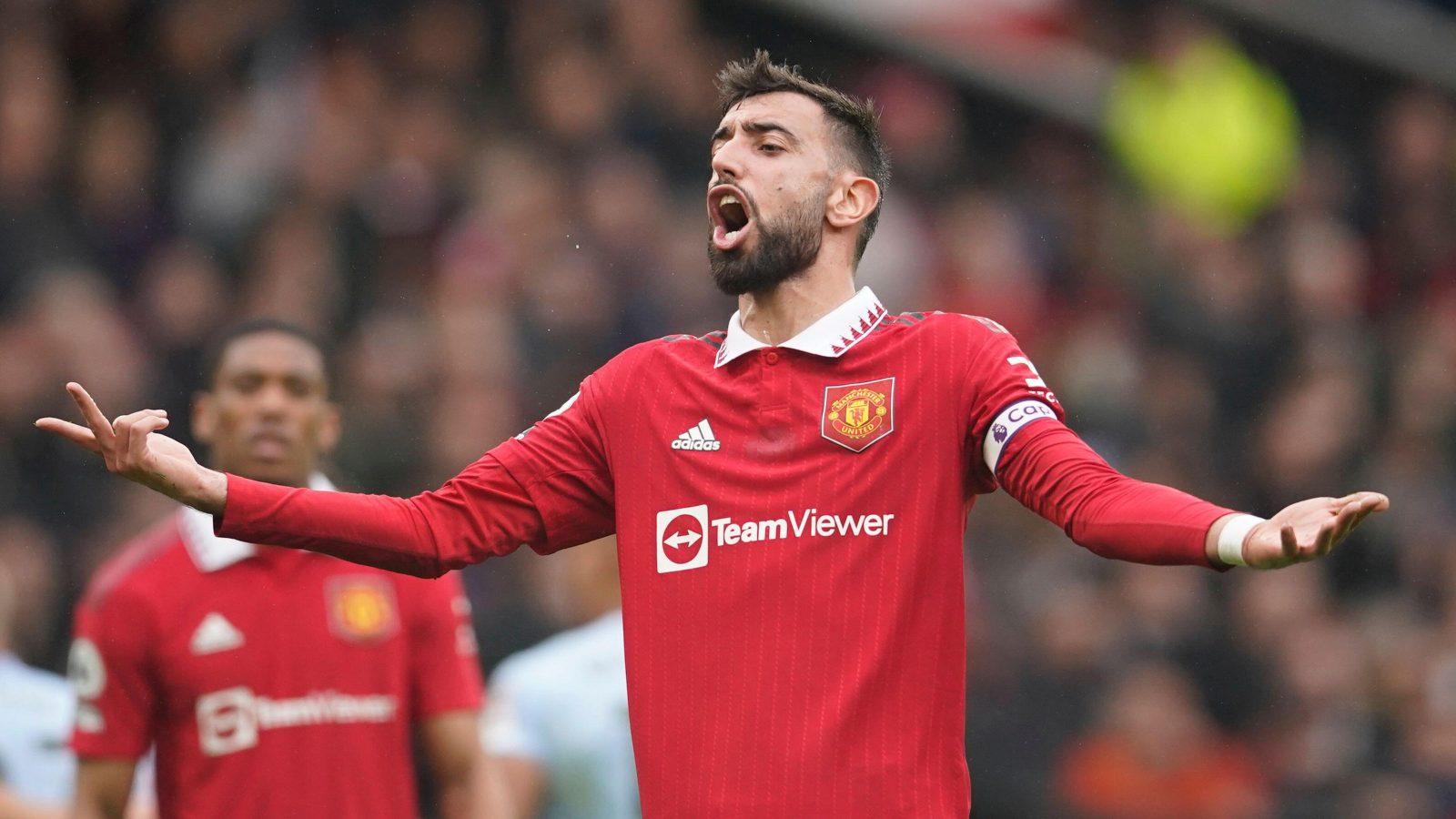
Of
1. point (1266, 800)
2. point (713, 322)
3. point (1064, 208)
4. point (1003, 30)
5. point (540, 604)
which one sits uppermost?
point (1003, 30)

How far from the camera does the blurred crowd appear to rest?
9.51 metres

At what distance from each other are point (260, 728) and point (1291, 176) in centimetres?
928

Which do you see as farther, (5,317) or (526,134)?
(526,134)

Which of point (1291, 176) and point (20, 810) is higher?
point (1291, 176)

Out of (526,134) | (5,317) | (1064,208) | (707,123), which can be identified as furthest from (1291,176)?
(5,317)

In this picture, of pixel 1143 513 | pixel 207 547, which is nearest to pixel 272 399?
pixel 207 547

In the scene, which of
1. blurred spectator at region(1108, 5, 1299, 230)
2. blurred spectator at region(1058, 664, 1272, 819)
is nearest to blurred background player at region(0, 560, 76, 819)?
blurred spectator at region(1058, 664, 1272, 819)

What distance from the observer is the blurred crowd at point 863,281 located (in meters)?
9.51

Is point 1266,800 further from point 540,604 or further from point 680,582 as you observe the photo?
point 680,582

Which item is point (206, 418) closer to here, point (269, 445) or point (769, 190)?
point (269, 445)

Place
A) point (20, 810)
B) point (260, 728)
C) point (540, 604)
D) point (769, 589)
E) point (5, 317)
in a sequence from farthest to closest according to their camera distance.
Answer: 1. point (5, 317)
2. point (540, 604)
3. point (20, 810)
4. point (260, 728)
5. point (769, 589)

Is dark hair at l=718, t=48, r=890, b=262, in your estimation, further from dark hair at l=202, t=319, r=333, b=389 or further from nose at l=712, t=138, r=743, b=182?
dark hair at l=202, t=319, r=333, b=389

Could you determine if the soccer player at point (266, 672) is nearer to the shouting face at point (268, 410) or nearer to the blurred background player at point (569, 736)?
the shouting face at point (268, 410)

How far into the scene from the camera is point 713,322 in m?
10.7
